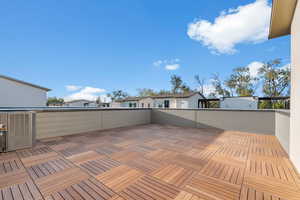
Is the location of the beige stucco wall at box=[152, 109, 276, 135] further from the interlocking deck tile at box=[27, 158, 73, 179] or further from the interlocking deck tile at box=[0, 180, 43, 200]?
the interlocking deck tile at box=[0, 180, 43, 200]

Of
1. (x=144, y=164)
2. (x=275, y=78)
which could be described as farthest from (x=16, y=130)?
(x=275, y=78)

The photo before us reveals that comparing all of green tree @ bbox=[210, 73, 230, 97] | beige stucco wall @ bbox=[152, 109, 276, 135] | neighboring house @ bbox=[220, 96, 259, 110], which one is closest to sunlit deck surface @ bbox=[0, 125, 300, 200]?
beige stucco wall @ bbox=[152, 109, 276, 135]

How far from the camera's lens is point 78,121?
4160 millimetres

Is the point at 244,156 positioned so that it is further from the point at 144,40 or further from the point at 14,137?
the point at 144,40

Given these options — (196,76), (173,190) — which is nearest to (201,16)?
(173,190)

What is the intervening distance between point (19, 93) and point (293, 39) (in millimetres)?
12912

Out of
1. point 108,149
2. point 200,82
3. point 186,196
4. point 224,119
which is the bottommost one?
point 108,149

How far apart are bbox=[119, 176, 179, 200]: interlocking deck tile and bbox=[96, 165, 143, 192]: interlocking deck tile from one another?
9 centimetres

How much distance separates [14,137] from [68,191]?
2291 mm

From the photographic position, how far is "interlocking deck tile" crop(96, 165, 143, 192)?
1452 mm

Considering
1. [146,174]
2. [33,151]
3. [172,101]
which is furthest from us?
[172,101]

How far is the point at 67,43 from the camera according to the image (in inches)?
410

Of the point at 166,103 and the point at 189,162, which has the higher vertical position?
the point at 166,103

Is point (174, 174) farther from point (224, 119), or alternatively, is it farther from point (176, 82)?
point (176, 82)
